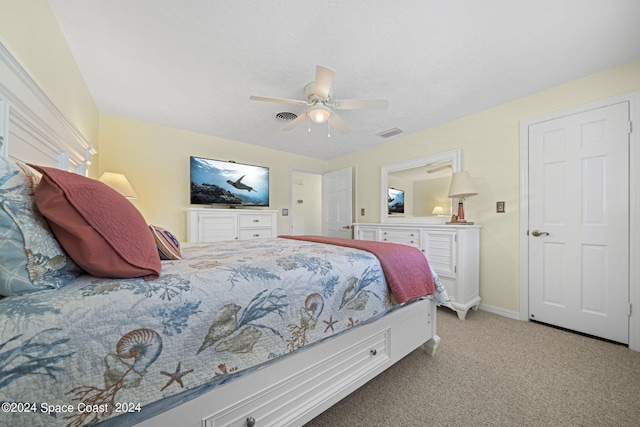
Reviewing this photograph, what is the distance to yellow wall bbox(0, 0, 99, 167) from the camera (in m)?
1.11

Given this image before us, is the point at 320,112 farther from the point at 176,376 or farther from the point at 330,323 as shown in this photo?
the point at 176,376

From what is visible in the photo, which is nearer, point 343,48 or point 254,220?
point 343,48

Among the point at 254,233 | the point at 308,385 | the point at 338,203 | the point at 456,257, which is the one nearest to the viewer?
the point at 308,385

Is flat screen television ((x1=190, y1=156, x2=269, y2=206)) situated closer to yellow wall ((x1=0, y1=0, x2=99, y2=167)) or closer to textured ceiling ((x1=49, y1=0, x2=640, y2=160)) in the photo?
textured ceiling ((x1=49, y1=0, x2=640, y2=160))

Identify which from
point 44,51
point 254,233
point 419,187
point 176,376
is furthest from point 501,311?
point 44,51

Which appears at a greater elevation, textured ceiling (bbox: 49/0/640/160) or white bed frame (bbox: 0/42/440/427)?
textured ceiling (bbox: 49/0/640/160)

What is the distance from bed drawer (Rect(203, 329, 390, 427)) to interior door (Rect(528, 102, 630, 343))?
6.58 feet

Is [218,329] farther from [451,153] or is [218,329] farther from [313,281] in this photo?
[451,153]

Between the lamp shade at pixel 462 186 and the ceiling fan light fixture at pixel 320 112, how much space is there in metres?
1.65

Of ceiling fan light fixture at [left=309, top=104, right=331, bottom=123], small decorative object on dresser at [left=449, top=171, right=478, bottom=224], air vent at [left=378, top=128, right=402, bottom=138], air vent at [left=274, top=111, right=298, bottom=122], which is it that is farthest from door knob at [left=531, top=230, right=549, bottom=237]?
air vent at [left=274, top=111, right=298, bottom=122]

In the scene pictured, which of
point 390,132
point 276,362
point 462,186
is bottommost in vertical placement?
point 276,362

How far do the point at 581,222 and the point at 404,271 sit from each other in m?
1.95

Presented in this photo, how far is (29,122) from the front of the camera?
4.11 feet

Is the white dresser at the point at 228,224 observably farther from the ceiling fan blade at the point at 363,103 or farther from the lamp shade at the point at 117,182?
the ceiling fan blade at the point at 363,103
